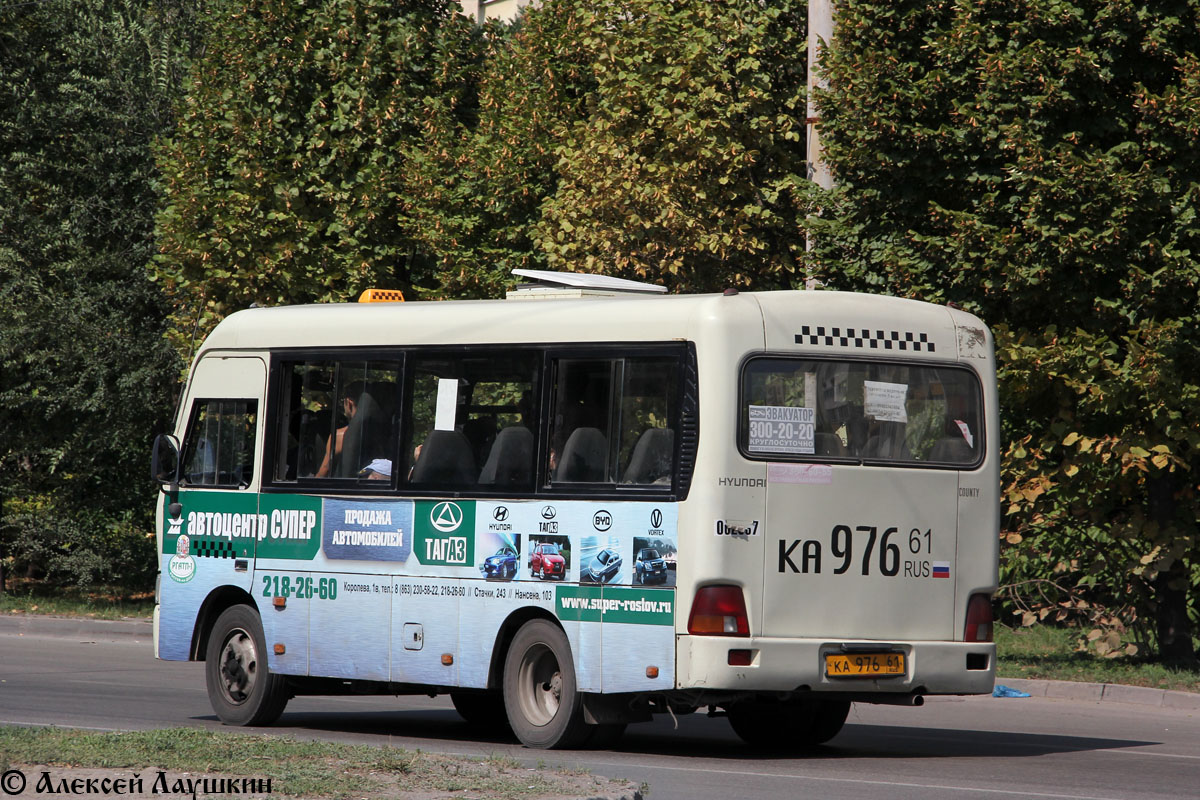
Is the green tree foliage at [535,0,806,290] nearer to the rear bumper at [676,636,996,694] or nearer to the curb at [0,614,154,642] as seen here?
the curb at [0,614,154,642]

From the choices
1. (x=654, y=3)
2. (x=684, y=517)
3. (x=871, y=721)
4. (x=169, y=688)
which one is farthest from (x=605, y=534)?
(x=654, y=3)

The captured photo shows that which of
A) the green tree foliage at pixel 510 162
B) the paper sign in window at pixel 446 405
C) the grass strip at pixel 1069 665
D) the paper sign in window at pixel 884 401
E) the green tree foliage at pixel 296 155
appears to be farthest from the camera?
the green tree foliage at pixel 296 155

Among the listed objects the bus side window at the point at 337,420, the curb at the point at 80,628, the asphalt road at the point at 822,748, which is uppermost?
the bus side window at the point at 337,420

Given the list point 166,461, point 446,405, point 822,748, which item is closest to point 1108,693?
point 822,748

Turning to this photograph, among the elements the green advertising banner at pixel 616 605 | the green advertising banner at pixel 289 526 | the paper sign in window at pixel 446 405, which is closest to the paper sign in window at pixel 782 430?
the green advertising banner at pixel 616 605

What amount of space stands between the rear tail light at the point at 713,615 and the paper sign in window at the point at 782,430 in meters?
0.87

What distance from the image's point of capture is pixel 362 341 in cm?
1231

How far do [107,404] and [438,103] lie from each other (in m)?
6.39

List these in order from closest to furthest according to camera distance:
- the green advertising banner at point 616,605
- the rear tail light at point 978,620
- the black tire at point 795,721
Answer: the green advertising banner at point 616,605, the rear tail light at point 978,620, the black tire at point 795,721

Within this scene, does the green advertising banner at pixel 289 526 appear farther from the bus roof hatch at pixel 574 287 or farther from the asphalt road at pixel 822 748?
the bus roof hatch at pixel 574 287

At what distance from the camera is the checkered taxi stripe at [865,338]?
1057 centimetres

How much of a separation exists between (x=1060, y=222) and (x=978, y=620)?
228 inches

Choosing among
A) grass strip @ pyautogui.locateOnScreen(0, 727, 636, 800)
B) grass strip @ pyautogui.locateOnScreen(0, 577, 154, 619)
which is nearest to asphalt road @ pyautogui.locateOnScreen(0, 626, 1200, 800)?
grass strip @ pyautogui.locateOnScreen(0, 727, 636, 800)

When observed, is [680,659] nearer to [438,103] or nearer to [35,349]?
[438,103]
